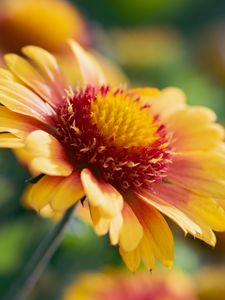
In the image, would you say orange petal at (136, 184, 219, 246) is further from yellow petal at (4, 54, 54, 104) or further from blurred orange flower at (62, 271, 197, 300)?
blurred orange flower at (62, 271, 197, 300)

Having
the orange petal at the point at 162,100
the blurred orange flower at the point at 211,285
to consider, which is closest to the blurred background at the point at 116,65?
the blurred orange flower at the point at 211,285

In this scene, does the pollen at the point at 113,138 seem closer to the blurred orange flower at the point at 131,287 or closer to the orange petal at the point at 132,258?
the orange petal at the point at 132,258

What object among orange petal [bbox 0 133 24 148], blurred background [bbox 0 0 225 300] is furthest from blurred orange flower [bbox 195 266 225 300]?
orange petal [bbox 0 133 24 148]

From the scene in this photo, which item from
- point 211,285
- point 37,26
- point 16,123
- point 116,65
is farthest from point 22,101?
point 116,65

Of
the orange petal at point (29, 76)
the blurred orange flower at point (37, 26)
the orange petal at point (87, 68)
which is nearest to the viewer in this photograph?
the orange petal at point (29, 76)

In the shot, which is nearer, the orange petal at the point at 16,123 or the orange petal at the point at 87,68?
the orange petal at the point at 16,123
